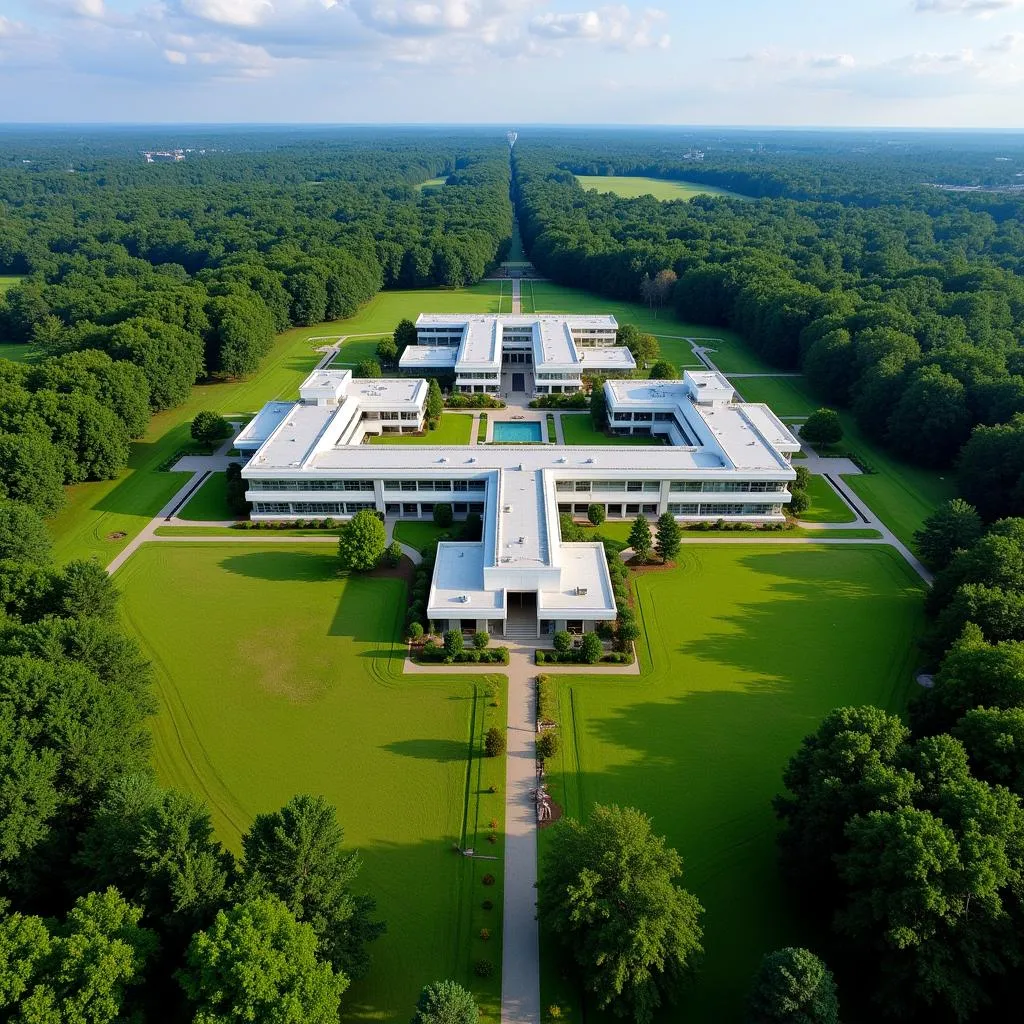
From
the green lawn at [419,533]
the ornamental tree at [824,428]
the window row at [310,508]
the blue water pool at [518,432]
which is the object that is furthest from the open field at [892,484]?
the window row at [310,508]

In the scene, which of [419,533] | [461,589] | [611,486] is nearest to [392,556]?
[419,533]

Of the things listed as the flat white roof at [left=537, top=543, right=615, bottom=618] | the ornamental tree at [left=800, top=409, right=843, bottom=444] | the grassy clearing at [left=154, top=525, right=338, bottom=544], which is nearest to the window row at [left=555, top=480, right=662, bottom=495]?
the flat white roof at [left=537, top=543, right=615, bottom=618]

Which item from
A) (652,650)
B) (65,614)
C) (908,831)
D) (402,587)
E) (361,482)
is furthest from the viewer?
(361,482)

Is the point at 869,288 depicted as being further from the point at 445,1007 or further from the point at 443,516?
the point at 445,1007

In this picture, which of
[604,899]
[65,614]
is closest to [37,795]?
[65,614]

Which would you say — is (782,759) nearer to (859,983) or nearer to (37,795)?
(859,983)

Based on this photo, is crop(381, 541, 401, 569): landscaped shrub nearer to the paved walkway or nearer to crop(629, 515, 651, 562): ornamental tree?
the paved walkway

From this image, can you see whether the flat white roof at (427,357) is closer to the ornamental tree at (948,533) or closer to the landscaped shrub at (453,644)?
the landscaped shrub at (453,644)

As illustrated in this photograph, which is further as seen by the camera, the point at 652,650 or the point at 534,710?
the point at 652,650
